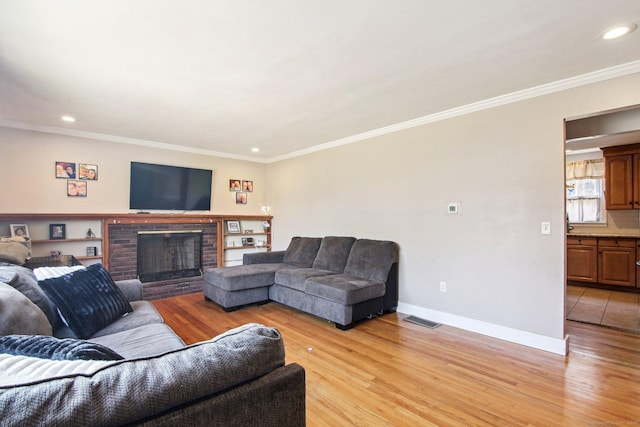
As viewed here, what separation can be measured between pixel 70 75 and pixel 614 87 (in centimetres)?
453

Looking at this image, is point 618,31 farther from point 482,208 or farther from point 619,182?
point 619,182

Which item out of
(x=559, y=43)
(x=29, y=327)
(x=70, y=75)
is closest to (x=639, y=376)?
(x=559, y=43)

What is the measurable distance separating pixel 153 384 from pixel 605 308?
5.35m

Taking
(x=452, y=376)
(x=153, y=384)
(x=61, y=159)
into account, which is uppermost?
(x=61, y=159)

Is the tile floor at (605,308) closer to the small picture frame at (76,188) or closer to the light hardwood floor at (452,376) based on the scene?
the light hardwood floor at (452,376)

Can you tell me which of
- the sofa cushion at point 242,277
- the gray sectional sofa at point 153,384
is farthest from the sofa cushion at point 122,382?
the sofa cushion at point 242,277

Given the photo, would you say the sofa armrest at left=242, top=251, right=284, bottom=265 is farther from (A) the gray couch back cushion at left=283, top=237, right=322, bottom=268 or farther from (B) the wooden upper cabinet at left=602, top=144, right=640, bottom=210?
(B) the wooden upper cabinet at left=602, top=144, right=640, bottom=210

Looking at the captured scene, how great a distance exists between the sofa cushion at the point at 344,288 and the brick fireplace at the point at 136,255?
96.0 inches

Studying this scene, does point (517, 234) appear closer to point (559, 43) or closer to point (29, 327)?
point (559, 43)

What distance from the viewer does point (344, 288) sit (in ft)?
11.0

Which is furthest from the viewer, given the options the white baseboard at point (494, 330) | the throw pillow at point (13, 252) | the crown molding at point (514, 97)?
the throw pillow at point (13, 252)

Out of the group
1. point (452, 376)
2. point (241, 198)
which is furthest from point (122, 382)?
point (241, 198)

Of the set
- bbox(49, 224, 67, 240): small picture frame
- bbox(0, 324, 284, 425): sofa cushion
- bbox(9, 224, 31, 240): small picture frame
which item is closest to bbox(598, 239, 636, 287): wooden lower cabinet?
bbox(0, 324, 284, 425): sofa cushion

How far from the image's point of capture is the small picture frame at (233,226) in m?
5.78
